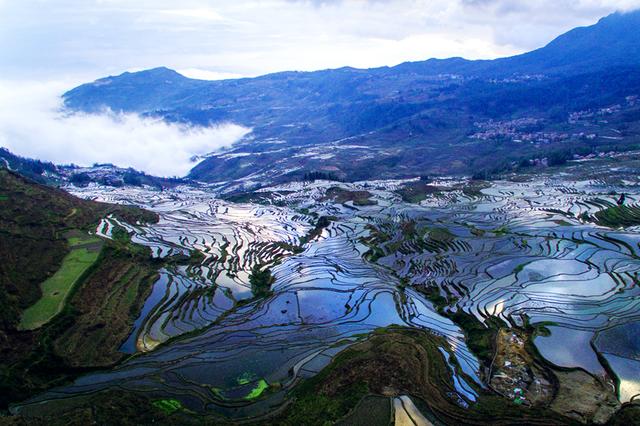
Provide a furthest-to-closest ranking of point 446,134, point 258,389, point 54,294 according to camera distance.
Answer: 1. point 446,134
2. point 54,294
3. point 258,389

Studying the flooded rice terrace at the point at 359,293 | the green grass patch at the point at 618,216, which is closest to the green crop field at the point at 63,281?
the flooded rice terrace at the point at 359,293

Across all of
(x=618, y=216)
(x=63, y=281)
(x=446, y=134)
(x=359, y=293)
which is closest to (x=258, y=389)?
(x=359, y=293)

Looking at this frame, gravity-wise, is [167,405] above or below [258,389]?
above

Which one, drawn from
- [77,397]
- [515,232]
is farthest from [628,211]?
[77,397]

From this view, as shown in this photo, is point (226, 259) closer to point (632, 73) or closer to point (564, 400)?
point (564, 400)

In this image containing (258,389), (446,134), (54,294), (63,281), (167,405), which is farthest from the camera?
(446,134)

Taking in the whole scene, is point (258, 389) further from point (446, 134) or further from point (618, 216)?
point (446, 134)

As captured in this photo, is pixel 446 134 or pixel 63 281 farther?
pixel 446 134

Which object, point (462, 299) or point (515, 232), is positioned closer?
point (462, 299)
